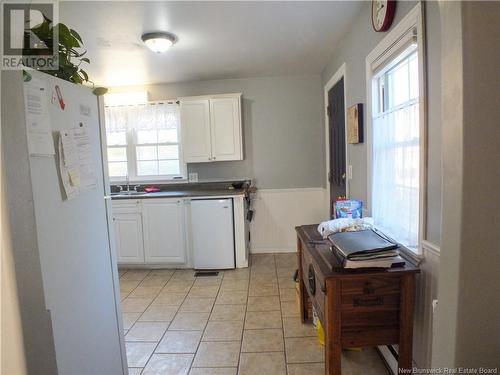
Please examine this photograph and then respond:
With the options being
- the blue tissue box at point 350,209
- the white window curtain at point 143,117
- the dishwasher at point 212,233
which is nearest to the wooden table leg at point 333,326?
the blue tissue box at point 350,209

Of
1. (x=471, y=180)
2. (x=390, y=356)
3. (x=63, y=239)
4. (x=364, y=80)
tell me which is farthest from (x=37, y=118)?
(x=390, y=356)

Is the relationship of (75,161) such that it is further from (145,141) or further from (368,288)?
(145,141)

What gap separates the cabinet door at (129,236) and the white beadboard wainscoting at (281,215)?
153cm

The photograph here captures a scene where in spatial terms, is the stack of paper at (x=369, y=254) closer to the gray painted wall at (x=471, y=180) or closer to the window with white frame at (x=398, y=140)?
the window with white frame at (x=398, y=140)

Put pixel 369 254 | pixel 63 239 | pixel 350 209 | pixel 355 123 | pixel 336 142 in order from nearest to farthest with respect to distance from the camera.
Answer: pixel 63 239, pixel 369 254, pixel 350 209, pixel 355 123, pixel 336 142

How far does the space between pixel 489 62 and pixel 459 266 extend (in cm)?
48

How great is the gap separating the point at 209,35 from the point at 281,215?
8.25ft

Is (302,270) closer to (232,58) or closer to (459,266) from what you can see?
(459,266)

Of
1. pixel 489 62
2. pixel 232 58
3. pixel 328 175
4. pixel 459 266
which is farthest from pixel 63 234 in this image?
pixel 328 175

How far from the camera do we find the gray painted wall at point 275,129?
13.0 feet

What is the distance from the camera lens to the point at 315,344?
6.70ft

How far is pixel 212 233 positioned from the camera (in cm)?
348

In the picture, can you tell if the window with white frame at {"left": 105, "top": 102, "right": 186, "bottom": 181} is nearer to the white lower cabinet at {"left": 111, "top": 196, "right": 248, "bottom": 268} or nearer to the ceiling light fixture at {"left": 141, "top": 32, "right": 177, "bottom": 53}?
the white lower cabinet at {"left": 111, "top": 196, "right": 248, "bottom": 268}

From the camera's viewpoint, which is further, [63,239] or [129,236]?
[129,236]
